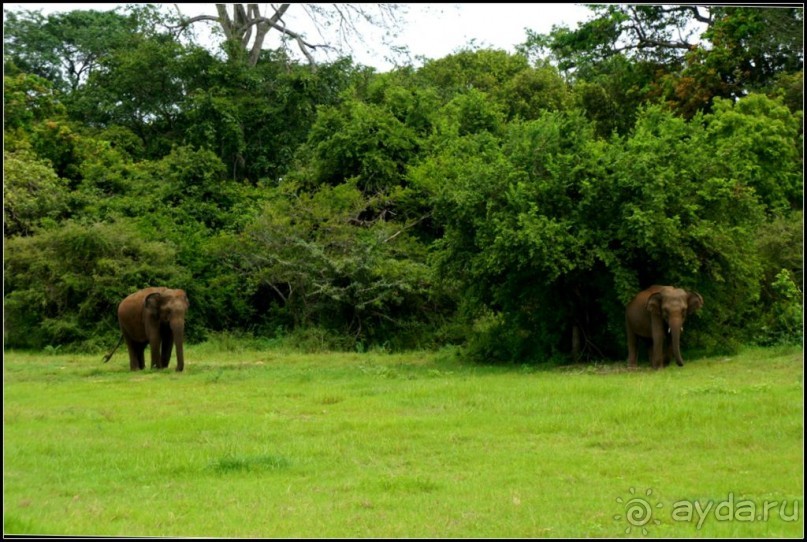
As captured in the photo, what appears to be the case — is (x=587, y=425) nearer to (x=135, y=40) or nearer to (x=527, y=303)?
(x=527, y=303)

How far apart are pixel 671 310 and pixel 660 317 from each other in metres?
0.27

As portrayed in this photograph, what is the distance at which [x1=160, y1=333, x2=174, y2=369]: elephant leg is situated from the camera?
17.9 metres

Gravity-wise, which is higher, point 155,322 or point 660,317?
point 660,317

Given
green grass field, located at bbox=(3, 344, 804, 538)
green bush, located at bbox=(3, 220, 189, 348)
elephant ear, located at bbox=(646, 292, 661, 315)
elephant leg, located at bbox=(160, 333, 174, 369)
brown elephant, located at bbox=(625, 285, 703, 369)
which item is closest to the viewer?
green grass field, located at bbox=(3, 344, 804, 538)

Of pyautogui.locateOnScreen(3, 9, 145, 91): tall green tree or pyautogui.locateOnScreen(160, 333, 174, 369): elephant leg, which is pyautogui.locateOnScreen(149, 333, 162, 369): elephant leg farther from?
pyautogui.locateOnScreen(3, 9, 145, 91): tall green tree

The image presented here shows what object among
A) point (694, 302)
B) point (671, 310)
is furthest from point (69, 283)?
point (694, 302)

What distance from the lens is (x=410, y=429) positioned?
1058 centimetres

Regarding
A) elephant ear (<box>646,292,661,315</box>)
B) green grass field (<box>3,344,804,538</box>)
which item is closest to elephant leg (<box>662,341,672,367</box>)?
green grass field (<box>3,344,804,538</box>)

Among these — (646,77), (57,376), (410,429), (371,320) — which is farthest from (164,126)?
(410,429)

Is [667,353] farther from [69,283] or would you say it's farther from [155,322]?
[69,283]

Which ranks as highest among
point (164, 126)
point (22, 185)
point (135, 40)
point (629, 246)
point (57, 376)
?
point (135, 40)

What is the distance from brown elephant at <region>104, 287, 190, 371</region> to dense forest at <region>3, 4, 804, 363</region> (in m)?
3.97

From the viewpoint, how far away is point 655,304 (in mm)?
15562

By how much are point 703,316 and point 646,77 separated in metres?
9.69
